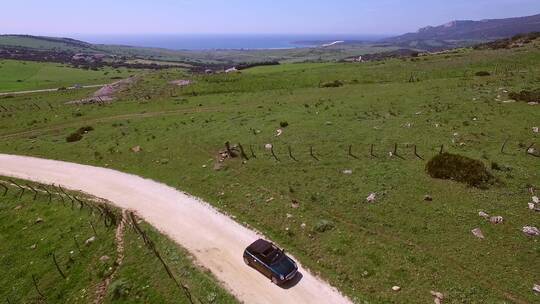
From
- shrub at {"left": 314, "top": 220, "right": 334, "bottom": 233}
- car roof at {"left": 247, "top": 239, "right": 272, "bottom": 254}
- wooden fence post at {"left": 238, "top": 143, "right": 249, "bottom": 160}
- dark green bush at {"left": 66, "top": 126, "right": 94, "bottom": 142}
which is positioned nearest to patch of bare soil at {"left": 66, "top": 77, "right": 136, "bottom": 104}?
dark green bush at {"left": 66, "top": 126, "right": 94, "bottom": 142}

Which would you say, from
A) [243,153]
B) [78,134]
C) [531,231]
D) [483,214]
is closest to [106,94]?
[78,134]

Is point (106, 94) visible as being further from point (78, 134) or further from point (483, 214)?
point (483, 214)

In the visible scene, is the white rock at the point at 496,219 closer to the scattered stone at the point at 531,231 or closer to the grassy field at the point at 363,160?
the grassy field at the point at 363,160

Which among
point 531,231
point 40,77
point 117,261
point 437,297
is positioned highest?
point 40,77

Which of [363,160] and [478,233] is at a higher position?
[363,160]

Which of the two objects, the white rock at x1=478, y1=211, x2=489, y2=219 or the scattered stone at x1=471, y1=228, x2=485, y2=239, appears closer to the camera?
the scattered stone at x1=471, y1=228, x2=485, y2=239

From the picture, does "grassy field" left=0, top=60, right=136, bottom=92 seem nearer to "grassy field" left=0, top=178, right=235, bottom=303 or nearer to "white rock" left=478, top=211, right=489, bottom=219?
"grassy field" left=0, top=178, right=235, bottom=303
